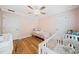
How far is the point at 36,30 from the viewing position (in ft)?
5.04

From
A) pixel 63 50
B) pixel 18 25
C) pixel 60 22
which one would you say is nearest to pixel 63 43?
pixel 63 50

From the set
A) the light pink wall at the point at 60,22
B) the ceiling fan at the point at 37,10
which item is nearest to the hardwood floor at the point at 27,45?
the light pink wall at the point at 60,22

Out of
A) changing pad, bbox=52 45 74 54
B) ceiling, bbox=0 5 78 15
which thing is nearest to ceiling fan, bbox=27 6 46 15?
ceiling, bbox=0 5 78 15

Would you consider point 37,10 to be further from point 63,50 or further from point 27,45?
point 63,50

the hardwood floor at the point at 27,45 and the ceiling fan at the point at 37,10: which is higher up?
the ceiling fan at the point at 37,10

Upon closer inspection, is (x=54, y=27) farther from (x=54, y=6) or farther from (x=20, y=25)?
(x=20, y=25)

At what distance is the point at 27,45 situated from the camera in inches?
58.7

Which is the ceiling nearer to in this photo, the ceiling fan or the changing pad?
the ceiling fan

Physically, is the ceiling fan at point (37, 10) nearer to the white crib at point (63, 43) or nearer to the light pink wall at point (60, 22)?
the light pink wall at point (60, 22)

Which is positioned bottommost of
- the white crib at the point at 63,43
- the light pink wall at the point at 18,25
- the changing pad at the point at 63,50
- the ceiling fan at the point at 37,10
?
the changing pad at the point at 63,50

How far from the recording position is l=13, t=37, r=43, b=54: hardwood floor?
1.45 meters

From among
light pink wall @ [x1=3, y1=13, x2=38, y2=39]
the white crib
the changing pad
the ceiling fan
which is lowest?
the changing pad

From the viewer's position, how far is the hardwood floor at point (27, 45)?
1.45m
